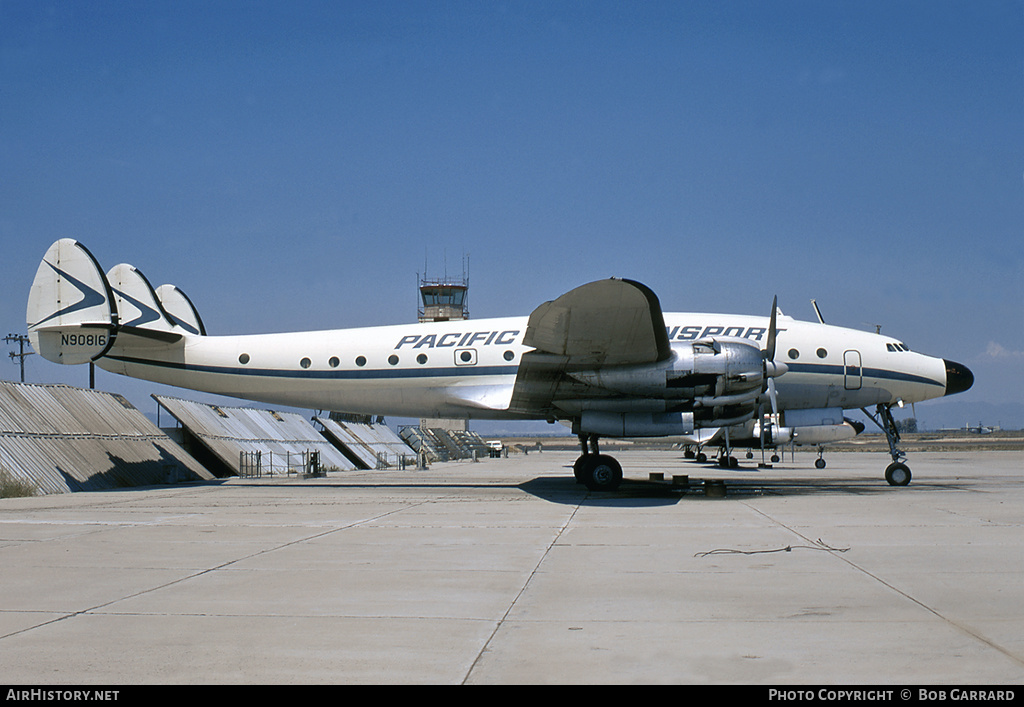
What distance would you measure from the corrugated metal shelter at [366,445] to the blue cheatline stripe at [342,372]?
13047 mm

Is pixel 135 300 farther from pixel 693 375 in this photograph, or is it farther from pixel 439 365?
pixel 693 375

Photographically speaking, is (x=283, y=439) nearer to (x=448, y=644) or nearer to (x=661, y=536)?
(x=661, y=536)

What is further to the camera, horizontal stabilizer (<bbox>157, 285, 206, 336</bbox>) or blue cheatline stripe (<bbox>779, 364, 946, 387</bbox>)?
horizontal stabilizer (<bbox>157, 285, 206, 336</bbox>)

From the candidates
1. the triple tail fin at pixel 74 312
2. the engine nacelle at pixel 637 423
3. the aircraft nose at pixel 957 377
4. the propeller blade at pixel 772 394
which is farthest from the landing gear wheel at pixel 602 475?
the triple tail fin at pixel 74 312

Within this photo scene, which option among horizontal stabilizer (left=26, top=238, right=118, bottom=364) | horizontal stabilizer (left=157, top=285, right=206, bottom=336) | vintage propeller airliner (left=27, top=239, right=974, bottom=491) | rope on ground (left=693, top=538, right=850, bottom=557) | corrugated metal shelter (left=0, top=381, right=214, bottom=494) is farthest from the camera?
horizontal stabilizer (left=157, top=285, right=206, bottom=336)

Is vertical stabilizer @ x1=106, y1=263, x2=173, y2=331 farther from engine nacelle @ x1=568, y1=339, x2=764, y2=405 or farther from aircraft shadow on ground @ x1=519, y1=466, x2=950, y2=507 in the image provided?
engine nacelle @ x1=568, y1=339, x2=764, y2=405

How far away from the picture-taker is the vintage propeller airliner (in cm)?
1714

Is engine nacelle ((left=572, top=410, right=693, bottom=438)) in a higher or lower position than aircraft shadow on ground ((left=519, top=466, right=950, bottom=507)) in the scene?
higher

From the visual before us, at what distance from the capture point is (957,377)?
20.3m

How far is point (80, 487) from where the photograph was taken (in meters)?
19.8

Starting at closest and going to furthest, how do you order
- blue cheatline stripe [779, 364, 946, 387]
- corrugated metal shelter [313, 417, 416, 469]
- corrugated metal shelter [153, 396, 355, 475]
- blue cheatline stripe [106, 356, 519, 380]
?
1. blue cheatline stripe [779, 364, 946, 387]
2. blue cheatline stripe [106, 356, 519, 380]
3. corrugated metal shelter [153, 396, 355, 475]
4. corrugated metal shelter [313, 417, 416, 469]

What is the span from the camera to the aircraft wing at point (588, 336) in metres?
14.4

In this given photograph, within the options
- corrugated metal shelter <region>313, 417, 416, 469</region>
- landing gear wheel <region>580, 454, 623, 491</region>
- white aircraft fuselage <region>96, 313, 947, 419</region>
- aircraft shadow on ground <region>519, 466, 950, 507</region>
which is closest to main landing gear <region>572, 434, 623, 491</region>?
landing gear wheel <region>580, 454, 623, 491</region>

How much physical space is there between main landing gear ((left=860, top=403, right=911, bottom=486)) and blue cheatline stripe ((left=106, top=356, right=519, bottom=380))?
929cm
